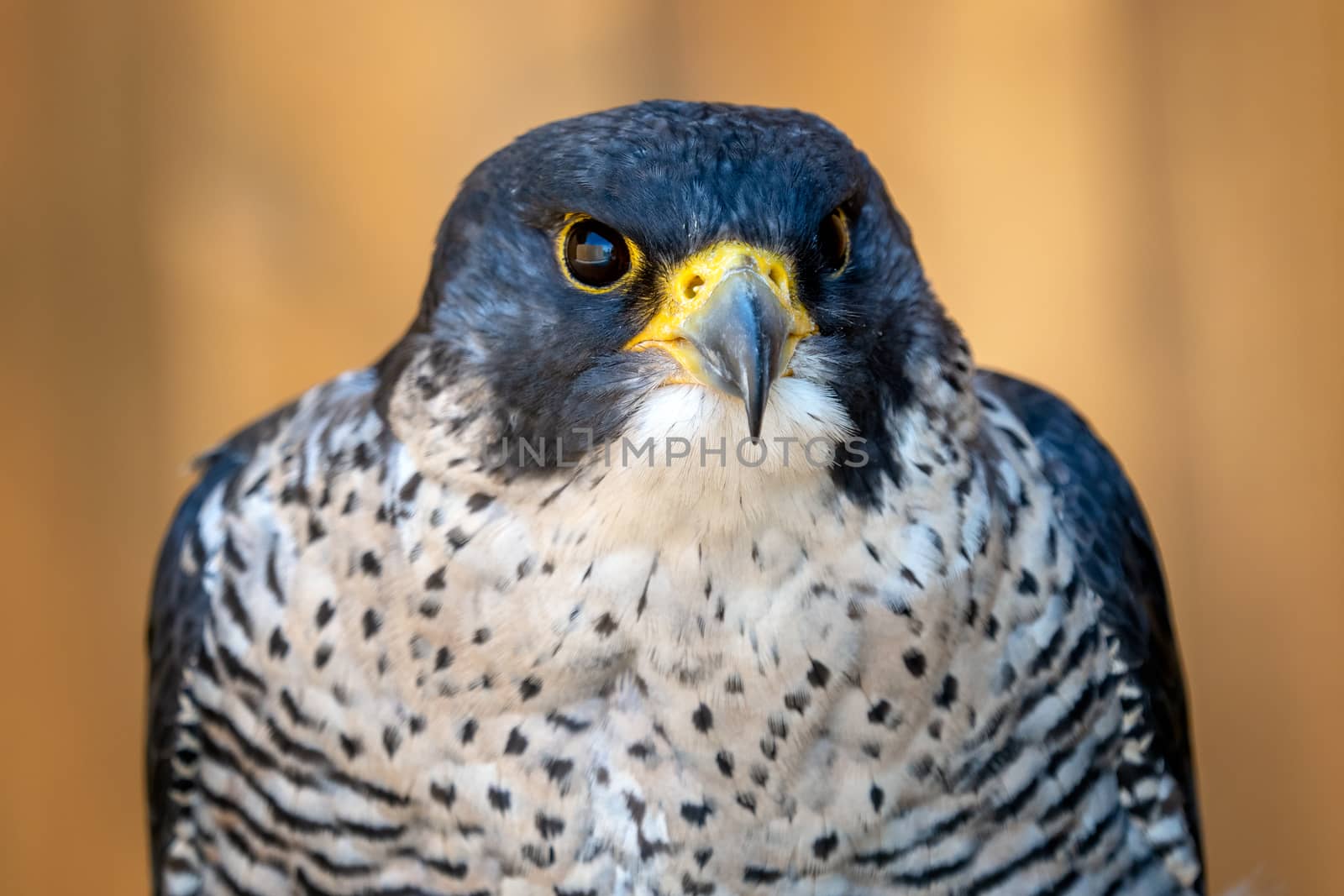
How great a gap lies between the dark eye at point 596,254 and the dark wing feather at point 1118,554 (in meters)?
0.68

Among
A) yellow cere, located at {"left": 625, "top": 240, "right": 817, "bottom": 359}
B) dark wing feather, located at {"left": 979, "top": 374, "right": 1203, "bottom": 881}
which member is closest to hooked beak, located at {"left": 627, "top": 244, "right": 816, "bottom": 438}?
yellow cere, located at {"left": 625, "top": 240, "right": 817, "bottom": 359}

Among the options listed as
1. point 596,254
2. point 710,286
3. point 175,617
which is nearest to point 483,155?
point 175,617

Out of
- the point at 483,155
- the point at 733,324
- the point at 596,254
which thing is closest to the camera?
the point at 733,324

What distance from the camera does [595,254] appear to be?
1.52m

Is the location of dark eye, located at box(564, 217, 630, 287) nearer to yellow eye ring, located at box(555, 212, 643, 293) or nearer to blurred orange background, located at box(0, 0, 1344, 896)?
yellow eye ring, located at box(555, 212, 643, 293)

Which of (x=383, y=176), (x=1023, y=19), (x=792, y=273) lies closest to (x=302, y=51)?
(x=383, y=176)

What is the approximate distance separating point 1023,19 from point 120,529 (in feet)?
6.68

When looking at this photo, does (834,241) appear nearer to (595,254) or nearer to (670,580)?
(595,254)

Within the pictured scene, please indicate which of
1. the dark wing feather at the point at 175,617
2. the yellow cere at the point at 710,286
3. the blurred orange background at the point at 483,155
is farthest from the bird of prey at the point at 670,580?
the blurred orange background at the point at 483,155

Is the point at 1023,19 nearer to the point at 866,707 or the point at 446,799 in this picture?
the point at 866,707

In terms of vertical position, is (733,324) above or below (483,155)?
below

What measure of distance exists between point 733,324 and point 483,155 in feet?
5.15

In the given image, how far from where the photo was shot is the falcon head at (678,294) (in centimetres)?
146

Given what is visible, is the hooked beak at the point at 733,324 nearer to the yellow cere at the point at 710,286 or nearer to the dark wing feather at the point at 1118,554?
the yellow cere at the point at 710,286
